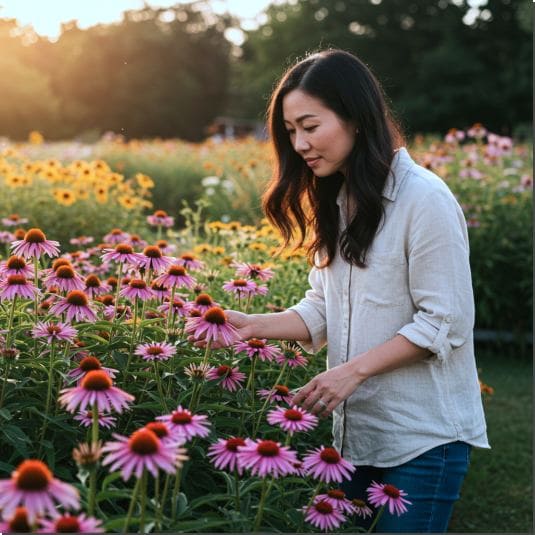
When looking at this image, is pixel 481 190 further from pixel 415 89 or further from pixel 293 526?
pixel 415 89

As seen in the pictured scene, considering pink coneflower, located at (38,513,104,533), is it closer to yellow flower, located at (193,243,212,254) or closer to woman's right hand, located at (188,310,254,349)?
woman's right hand, located at (188,310,254,349)

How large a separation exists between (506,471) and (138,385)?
8.97 ft

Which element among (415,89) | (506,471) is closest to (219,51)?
(415,89)

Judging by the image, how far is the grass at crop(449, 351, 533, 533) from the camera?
347cm

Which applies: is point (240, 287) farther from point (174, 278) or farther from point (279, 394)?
point (279, 394)

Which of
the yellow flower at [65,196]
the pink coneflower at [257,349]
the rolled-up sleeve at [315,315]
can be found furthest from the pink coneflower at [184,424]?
the yellow flower at [65,196]

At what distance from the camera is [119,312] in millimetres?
2129

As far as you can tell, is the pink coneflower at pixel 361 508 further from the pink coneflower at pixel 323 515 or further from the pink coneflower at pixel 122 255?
the pink coneflower at pixel 122 255

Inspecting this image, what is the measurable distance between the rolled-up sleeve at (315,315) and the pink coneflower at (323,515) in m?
0.73

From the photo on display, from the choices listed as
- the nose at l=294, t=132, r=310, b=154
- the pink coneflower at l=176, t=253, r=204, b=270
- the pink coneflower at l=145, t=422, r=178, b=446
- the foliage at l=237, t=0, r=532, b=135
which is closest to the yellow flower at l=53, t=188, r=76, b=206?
the pink coneflower at l=176, t=253, r=204, b=270

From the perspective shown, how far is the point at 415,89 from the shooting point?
2786cm

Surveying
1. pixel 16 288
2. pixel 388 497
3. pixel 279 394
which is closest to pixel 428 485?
pixel 388 497

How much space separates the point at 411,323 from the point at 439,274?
0.14 metres

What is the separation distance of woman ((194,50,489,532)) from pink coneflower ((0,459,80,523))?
2.77ft
